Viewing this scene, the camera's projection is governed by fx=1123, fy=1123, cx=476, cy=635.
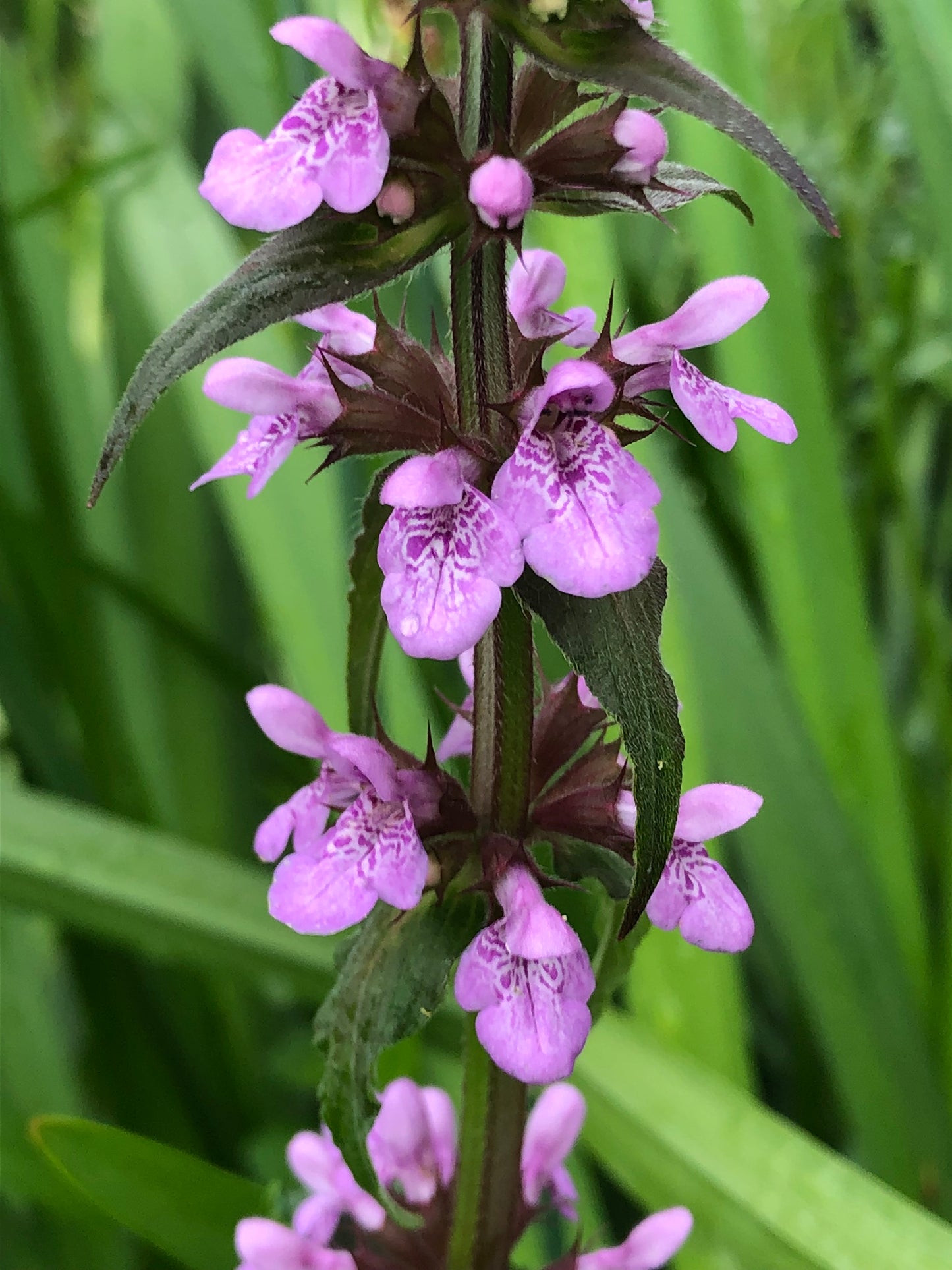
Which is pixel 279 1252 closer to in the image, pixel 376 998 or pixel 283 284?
pixel 376 998

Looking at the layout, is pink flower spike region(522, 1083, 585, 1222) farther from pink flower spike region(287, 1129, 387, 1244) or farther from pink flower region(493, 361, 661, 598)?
pink flower region(493, 361, 661, 598)

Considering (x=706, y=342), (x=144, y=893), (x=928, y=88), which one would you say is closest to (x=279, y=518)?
(x=144, y=893)

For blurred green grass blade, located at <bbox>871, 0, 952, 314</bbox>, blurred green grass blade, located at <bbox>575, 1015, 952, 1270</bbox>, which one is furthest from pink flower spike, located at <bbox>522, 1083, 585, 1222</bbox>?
blurred green grass blade, located at <bbox>871, 0, 952, 314</bbox>

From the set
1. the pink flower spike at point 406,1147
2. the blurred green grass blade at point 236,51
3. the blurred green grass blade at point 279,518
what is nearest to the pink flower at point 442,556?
the pink flower spike at point 406,1147

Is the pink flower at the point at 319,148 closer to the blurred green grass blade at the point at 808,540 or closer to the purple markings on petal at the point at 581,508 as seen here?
the purple markings on petal at the point at 581,508

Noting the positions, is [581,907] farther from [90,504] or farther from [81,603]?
[81,603]

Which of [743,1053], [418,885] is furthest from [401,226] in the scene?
[743,1053]

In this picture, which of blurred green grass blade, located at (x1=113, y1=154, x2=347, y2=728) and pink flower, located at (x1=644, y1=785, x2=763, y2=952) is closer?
pink flower, located at (x1=644, y1=785, x2=763, y2=952)
